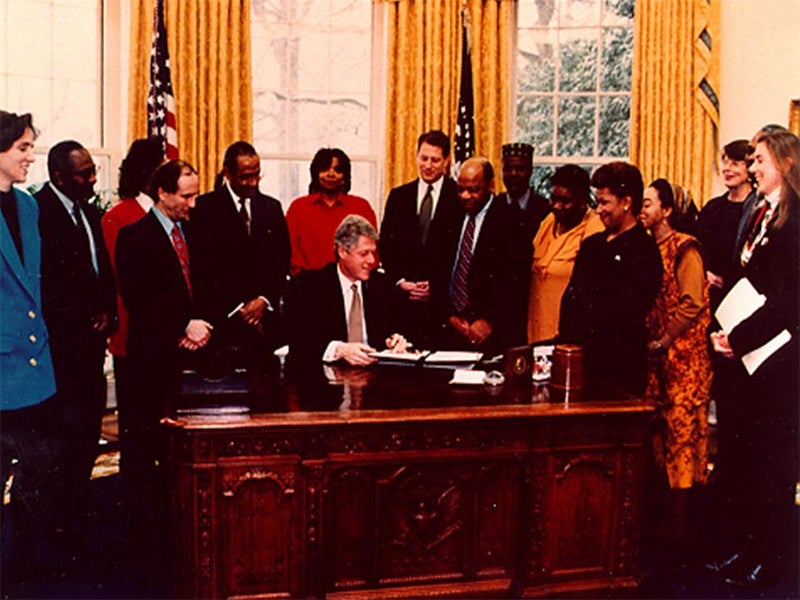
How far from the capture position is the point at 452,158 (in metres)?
7.23

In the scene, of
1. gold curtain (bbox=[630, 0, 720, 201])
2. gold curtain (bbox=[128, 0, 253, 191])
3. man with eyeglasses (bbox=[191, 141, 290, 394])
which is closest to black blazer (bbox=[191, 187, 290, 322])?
Answer: man with eyeglasses (bbox=[191, 141, 290, 394])

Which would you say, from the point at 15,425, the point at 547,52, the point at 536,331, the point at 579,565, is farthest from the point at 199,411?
the point at 547,52

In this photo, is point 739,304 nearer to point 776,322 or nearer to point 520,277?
point 776,322

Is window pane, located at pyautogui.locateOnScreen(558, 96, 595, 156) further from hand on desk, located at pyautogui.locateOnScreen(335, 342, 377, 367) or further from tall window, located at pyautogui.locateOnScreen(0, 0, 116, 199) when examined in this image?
hand on desk, located at pyautogui.locateOnScreen(335, 342, 377, 367)

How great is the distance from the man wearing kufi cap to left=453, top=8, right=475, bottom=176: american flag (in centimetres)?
123

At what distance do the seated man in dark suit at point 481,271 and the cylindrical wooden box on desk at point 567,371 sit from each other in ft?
3.65

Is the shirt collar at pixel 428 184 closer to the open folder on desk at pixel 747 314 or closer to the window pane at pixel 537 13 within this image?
the open folder on desk at pixel 747 314

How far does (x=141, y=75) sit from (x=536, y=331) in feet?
11.4

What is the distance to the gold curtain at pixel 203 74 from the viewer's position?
6.72 meters

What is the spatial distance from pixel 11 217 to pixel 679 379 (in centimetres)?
285

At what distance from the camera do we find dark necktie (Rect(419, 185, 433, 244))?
5.40m

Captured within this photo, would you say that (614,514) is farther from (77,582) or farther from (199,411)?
(77,582)

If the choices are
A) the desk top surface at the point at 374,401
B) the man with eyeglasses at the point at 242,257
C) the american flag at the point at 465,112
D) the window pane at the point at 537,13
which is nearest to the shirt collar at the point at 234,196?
the man with eyeglasses at the point at 242,257

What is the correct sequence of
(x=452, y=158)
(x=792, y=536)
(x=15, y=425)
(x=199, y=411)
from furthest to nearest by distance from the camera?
(x=452, y=158)
(x=792, y=536)
(x=15, y=425)
(x=199, y=411)
